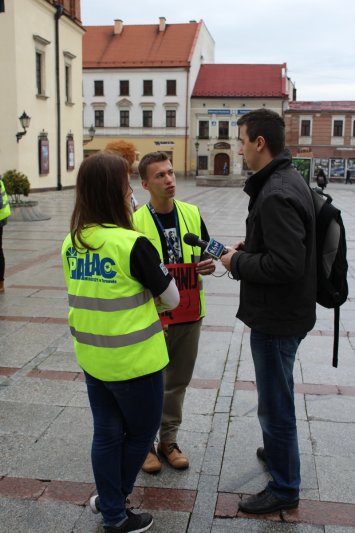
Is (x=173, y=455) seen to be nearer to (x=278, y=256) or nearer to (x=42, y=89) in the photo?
(x=278, y=256)

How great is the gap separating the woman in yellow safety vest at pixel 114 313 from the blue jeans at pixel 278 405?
1.68ft

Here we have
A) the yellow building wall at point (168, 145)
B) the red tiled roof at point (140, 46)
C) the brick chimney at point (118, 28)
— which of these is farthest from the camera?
the brick chimney at point (118, 28)

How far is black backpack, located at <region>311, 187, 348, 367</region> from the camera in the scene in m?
2.68

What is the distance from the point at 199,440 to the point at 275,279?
1.54 meters

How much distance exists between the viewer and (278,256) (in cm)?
250

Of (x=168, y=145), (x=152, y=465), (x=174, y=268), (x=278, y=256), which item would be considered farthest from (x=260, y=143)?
(x=168, y=145)

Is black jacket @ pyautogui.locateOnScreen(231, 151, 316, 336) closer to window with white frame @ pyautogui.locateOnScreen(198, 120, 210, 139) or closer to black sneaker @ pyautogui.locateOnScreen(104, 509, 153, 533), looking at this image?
black sneaker @ pyautogui.locateOnScreen(104, 509, 153, 533)

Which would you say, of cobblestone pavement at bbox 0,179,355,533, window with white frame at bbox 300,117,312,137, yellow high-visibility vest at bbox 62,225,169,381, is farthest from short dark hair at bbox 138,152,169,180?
window with white frame at bbox 300,117,312,137

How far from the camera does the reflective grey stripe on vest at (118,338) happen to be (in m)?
2.45

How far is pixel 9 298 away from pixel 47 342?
6.94 feet

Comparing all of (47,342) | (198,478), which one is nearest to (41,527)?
(198,478)

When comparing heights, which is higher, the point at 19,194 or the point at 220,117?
the point at 220,117

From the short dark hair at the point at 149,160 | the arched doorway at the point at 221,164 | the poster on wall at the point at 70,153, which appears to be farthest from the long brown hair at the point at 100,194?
the arched doorway at the point at 221,164

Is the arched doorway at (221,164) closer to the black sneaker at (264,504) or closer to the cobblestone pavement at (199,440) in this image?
the cobblestone pavement at (199,440)
